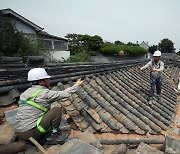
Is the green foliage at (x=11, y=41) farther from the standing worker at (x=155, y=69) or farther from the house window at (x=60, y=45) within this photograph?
the standing worker at (x=155, y=69)

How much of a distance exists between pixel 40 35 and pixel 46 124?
24.4 m

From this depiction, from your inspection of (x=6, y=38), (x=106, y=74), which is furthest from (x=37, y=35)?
(x=106, y=74)

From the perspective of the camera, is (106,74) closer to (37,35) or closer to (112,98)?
(112,98)

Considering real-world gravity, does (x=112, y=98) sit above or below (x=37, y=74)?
below

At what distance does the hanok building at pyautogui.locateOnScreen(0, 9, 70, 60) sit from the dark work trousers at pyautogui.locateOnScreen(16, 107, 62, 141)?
19.3 meters

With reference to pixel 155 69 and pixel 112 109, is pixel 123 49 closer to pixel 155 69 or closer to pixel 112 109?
pixel 155 69

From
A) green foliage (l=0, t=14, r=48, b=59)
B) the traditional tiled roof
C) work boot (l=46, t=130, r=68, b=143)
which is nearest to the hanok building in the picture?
green foliage (l=0, t=14, r=48, b=59)

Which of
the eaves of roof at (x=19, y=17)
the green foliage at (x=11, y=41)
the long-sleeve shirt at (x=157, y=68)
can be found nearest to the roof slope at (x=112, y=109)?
the long-sleeve shirt at (x=157, y=68)

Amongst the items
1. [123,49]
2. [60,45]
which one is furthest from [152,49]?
[60,45]

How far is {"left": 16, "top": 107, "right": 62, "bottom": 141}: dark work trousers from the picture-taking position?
3.05m

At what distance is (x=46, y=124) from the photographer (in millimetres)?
3145

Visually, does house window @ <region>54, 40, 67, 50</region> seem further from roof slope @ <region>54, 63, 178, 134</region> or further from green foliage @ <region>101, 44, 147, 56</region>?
roof slope @ <region>54, 63, 178, 134</region>

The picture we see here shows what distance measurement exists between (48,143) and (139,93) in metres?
4.63

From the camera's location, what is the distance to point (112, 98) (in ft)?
18.0
